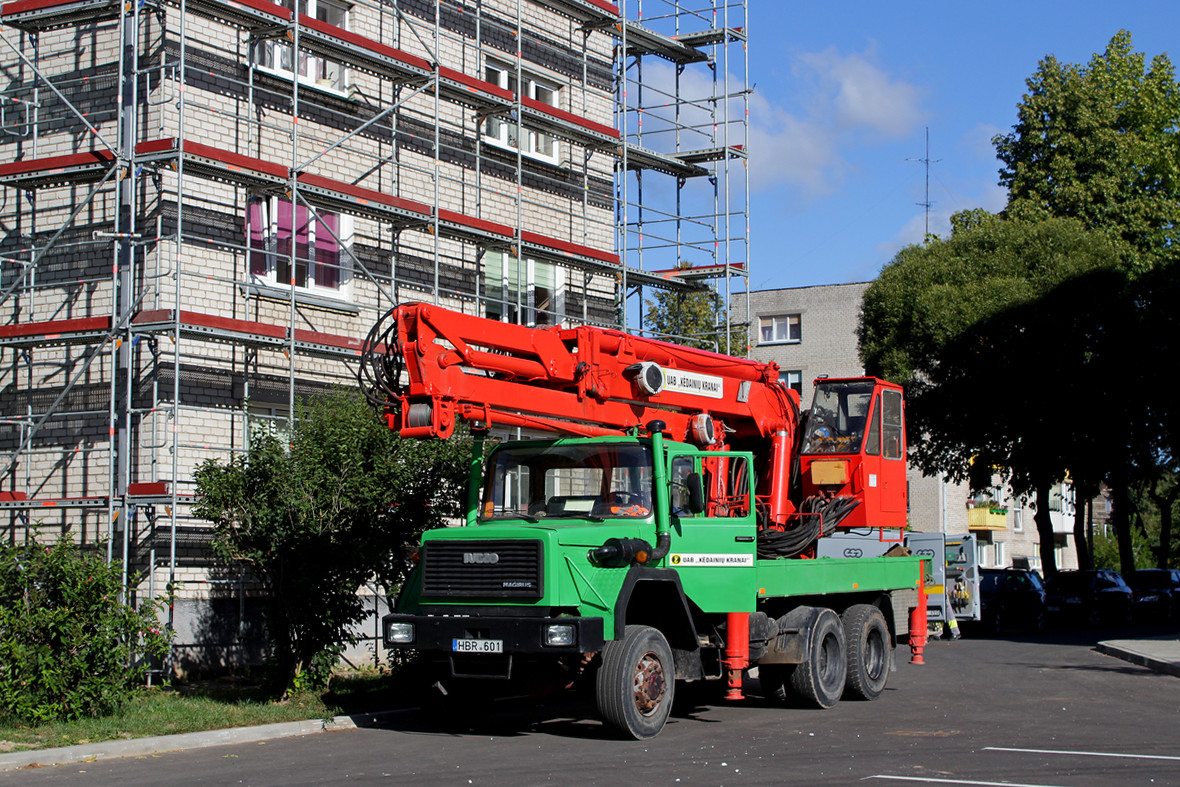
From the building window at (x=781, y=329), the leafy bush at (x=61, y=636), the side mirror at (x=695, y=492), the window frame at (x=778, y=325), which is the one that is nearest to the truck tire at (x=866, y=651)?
the side mirror at (x=695, y=492)

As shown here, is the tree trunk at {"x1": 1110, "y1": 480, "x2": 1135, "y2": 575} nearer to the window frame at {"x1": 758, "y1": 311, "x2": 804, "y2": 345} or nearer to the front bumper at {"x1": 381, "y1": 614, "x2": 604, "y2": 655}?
the window frame at {"x1": 758, "y1": 311, "x2": 804, "y2": 345}

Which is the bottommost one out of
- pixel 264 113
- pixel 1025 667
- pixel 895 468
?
pixel 1025 667

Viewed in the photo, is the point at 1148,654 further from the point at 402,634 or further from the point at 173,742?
the point at 173,742

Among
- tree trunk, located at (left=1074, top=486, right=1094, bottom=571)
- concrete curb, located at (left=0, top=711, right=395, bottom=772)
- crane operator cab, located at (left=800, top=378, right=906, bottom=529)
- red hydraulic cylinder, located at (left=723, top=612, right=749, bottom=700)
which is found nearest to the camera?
concrete curb, located at (left=0, top=711, right=395, bottom=772)

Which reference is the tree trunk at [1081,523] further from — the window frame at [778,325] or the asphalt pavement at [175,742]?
the asphalt pavement at [175,742]

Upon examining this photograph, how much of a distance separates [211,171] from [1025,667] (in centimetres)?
1332

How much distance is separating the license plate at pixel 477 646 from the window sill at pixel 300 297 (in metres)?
7.41

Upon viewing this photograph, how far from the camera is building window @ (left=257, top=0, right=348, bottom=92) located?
18.6 meters

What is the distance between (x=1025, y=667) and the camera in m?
19.3

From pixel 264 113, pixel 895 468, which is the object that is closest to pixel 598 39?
pixel 264 113

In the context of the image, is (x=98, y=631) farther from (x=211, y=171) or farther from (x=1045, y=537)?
(x=1045, y=537)

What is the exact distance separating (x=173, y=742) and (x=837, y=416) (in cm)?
868

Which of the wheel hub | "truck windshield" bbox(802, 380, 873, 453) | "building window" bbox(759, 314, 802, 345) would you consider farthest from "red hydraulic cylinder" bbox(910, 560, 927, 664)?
"building window" bbox(759, 314, 802, 345)

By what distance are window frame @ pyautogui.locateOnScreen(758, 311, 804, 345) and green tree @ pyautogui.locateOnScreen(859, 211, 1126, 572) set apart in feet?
76.7
